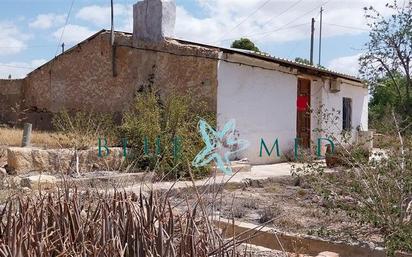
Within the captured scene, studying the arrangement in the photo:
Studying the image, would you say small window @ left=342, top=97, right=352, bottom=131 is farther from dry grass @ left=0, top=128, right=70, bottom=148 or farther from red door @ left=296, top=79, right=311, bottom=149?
dry grass @ left=0, top=128, right=70, bottom=148

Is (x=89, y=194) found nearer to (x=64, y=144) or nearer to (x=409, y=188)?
(x=409, y=188)

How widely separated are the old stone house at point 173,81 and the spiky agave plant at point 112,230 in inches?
354

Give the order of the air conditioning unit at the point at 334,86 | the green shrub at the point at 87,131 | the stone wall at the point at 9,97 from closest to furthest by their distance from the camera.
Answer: the green shrub at the point at 87,131 → the stone wall at the point at 9,97 → the air conditioning unit at the point at 334,86

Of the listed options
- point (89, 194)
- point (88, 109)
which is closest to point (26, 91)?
point (88, 109)

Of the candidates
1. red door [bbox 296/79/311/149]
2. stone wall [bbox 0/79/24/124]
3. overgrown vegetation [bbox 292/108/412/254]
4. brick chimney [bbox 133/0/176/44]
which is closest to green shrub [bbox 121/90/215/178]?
brick chimney [bbox 133/0/176/44]

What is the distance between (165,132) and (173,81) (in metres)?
2.51

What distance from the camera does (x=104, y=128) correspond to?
1243cm

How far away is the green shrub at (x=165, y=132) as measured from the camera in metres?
10.3

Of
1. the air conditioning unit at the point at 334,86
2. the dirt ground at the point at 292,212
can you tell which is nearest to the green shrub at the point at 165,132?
the dirt ground at the point at 292,212

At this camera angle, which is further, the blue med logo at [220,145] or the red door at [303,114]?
the red door at [303,114]

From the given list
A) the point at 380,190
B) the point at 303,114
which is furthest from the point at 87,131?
the point at 380,190

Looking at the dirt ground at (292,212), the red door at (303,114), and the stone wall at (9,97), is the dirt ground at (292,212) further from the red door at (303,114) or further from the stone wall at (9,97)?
the stone wall at (9,97)

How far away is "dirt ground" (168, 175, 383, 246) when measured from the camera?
5.82 metres

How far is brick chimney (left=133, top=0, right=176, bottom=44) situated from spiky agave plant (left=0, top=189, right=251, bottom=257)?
1087cm
